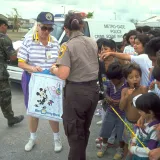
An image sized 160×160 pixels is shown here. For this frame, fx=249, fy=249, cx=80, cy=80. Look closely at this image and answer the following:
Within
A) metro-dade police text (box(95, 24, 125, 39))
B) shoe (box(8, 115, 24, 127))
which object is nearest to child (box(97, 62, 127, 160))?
shoe (box(8, 115, 24, 127))

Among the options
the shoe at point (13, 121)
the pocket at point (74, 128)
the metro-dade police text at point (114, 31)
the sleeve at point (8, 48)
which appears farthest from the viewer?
the metro-dade police text at point (114, 31)

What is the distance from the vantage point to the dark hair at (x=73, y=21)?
7.86ft

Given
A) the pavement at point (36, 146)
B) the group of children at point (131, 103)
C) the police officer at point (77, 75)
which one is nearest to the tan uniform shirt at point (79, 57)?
the police officer at point (77, 75)

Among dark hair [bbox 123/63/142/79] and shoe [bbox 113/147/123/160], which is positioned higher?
dark hair [bbox 123/63/142/79]

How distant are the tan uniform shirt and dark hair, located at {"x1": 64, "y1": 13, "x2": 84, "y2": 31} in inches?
2.3

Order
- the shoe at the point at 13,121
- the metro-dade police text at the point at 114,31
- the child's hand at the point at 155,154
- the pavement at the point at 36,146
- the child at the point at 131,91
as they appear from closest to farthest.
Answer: the child's hand at the point at 155,154, the child at the point at 131,91, the pavement at the point at 36,146, the shoe at the point at 13,121, the metro-dade police text at the point at 114,31

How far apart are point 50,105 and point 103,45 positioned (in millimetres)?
999

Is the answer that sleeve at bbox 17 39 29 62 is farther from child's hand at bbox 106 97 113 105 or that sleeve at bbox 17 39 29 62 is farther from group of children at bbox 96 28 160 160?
child's hand at bbox 106 97 113 105

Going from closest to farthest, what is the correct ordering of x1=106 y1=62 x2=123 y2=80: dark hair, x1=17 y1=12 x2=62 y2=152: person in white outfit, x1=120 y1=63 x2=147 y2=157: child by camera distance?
x1=120 y1=63 x2=147 y2=157: child < x1=106 y1=62 x2=123 y2=80: dark hair < x1=17 y1=12 x2=62 y2=152: person in white outfit

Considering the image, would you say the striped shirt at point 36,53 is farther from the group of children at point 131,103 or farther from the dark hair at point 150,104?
the dark hair at point 150,104

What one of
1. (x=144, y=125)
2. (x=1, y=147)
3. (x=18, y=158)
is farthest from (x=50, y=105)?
(x=144, y=125)

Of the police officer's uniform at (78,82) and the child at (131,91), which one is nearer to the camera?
the police officer's uniform at (78,82)

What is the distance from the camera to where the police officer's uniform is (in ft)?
7.79

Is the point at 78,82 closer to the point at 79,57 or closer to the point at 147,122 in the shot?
the point at 79,57
